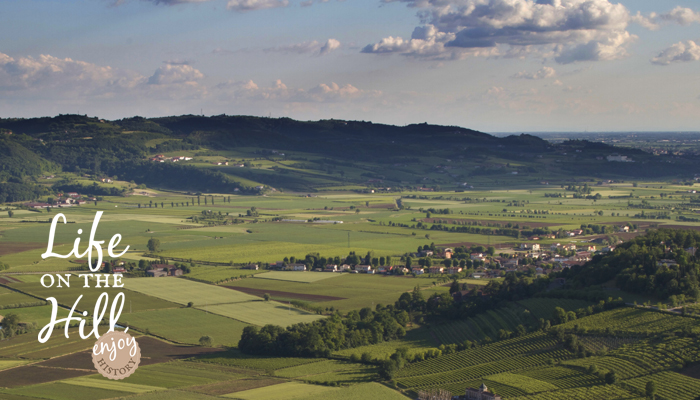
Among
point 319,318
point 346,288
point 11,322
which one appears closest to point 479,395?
point 319,318

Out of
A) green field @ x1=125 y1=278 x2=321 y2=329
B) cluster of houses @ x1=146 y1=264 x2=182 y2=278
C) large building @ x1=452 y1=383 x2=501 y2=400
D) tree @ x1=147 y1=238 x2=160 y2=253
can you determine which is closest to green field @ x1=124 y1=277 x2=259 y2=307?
green field @ x1=125 y1=278 x2=321 y2=329

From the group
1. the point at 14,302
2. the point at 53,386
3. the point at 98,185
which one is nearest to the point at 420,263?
the point at 14,302

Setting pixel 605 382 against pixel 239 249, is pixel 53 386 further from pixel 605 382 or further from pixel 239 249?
pixel 239 249

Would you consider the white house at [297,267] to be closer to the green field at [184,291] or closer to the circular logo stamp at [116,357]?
the green field at [184,291]

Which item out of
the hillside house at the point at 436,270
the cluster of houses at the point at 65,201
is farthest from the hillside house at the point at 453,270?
the cluster of houses at the point at 65,201

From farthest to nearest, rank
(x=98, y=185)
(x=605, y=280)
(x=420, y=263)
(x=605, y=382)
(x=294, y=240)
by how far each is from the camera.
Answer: (x=98, y=185) < (x=294, y=240) < (x=420, y=263) < (x=605, y=280) < (x=605, y=382)

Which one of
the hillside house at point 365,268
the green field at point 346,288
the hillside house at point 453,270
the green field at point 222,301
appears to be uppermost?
the hillside house at point 453,270
